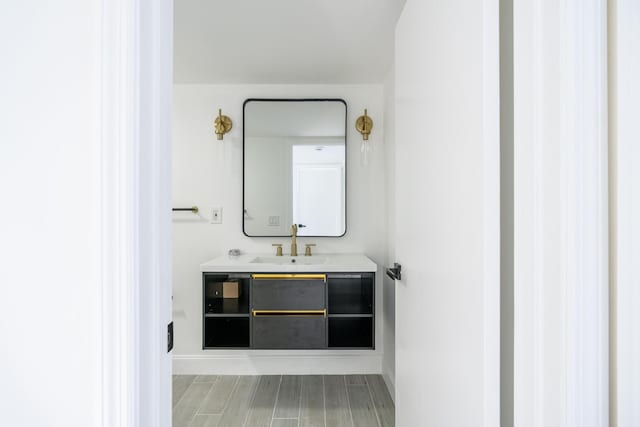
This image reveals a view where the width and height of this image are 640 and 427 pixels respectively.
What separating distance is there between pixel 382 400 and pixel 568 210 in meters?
2.18

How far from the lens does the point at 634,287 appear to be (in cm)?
59

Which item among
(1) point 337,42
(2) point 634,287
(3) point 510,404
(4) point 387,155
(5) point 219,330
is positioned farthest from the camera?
(4) point 387,155

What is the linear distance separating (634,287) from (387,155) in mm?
2274

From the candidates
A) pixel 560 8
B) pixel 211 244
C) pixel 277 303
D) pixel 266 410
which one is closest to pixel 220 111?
pixel 211 244

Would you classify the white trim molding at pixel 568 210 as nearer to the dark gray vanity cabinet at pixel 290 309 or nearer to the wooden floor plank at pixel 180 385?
the dark gray vanity cabinet at pixel 290 309

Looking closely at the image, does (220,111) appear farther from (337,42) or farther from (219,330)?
(219,330)

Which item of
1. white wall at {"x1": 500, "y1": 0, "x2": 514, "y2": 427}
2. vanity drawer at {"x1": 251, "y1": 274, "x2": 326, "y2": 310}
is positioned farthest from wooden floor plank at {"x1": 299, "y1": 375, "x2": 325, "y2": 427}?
white wall at {"x1": 500, "y1": 0, "x2": 514, "y2": 427}

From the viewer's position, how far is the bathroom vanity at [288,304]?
2.36 m

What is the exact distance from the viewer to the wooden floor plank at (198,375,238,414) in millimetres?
2318

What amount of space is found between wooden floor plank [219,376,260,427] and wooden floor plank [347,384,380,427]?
659 millimetres

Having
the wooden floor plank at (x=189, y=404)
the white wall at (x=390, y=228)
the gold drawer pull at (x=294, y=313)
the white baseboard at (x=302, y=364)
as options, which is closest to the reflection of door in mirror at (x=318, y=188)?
the white wall at (x=390, y=228)

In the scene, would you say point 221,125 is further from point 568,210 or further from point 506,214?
point 568,210

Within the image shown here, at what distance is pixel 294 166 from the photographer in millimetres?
2938

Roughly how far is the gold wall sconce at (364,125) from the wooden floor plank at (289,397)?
6.20 feet
